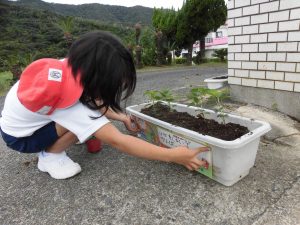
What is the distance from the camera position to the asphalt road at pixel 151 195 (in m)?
1.27

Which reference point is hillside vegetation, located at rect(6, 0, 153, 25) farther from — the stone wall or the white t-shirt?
the white t-shirt

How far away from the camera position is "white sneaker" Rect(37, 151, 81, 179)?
1688mm

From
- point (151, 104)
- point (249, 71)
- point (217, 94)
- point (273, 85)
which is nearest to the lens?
point (217, 94)

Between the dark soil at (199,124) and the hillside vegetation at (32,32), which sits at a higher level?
the hillside vegetation at (32,32)

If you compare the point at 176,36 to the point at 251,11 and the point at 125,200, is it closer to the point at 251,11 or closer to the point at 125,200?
the point at 251,11

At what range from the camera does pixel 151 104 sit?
2230 mm

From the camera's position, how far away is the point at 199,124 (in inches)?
67.7

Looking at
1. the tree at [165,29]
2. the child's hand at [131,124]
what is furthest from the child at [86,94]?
the tree at [165,29]

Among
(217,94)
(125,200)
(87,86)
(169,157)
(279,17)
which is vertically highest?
(279,17)

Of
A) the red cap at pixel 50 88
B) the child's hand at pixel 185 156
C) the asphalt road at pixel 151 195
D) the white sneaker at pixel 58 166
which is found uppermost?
the red cap at pixel 50 88

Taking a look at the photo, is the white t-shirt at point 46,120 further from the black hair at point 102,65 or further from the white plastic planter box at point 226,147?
the white plastic planter box at point 226,147

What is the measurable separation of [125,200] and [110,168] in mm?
393

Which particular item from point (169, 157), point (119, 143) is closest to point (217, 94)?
point (169, 157)

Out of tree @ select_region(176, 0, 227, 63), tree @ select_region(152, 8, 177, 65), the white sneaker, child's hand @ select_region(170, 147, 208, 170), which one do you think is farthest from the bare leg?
tree @ select_region(176, 0, 227, 63)
